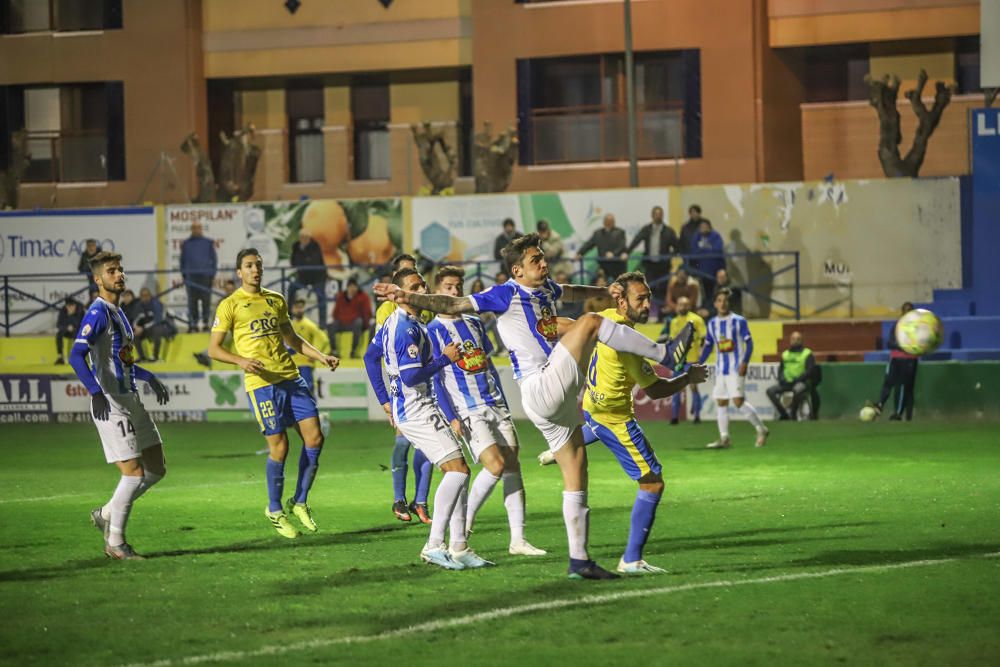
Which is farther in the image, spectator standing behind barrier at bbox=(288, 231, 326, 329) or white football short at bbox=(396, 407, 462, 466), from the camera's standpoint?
spectator standing behind barrier at bbox=(288, 231, 326, 329)

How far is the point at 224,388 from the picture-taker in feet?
94.1

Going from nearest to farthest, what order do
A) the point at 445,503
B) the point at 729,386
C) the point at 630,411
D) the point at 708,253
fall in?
1. the point at 630,411
2. the point at 445,503
3. the point at 729,386
4. the point at 708,253

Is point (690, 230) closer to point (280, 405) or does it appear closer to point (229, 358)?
point (280, 405)

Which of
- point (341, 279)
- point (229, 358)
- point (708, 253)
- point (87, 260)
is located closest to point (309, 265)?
point (341, 279)

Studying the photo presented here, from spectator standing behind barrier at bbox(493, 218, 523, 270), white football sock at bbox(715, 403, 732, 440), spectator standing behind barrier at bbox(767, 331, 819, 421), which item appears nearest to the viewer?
white football sock at bbox(715, 403, 732, 440)

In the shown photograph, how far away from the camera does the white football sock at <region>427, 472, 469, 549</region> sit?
11.2 m

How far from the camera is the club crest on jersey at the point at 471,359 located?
11664 millimetres

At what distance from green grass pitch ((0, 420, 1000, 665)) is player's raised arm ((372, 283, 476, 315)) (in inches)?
72.5

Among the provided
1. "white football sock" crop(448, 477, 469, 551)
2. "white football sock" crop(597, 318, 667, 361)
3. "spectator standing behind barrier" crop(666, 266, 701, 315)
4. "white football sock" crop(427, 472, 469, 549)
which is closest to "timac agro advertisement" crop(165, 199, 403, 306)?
"spectator standing behind barrier" crop(666, 266, 701, 315)

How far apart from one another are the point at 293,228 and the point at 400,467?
2031cm

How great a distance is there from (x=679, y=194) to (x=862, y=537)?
20341 millimetres

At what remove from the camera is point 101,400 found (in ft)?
38.4

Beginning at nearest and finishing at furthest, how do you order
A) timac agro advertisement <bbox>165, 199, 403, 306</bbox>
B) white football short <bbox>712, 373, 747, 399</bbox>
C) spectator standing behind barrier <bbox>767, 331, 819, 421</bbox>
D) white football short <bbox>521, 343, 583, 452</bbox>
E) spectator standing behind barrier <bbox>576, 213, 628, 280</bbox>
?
white football short <bbox>521, 343, 583, 452</bbox>
white football short <bbox>712, 373, 747, 399</bbox>
spectator standing behind barrier <bbox>767, 331, 819, 421</bbox>
spectator standing behind barrier <bbox>576, 213, 628, 280</bbox>
timac agro advertisement <bbox>165, 199, 403, 306</bbox>

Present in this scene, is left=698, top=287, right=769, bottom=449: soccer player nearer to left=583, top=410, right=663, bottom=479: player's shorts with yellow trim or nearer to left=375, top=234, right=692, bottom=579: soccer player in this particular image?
left=583, top=410, right=663, bottom=479: player's shorts with yellow trim
